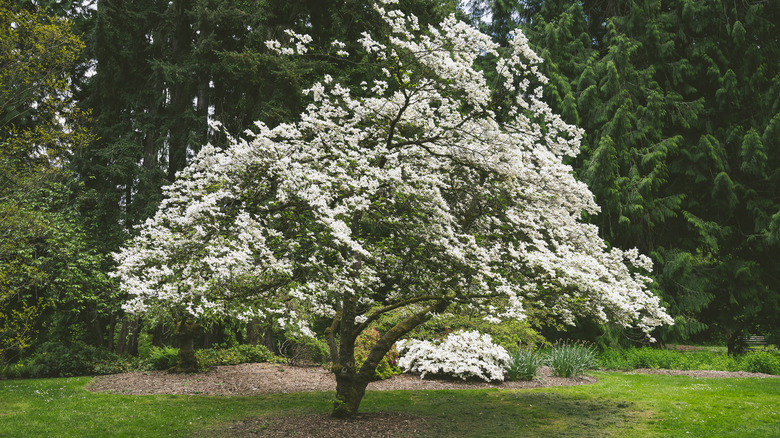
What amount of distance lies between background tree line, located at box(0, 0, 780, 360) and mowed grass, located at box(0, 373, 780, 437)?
5759mm

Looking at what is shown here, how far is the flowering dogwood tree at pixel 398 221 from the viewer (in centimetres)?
548

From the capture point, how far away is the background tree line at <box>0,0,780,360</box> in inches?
577

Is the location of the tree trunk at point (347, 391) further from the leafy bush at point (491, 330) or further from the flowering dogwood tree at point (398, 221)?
the leafy bush at point (491, 330)

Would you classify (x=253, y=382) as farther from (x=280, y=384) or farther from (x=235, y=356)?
(x=235, y=356)

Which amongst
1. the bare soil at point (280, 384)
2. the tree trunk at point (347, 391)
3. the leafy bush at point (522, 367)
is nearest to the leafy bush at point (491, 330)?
the leafy bush at point (522, 367)

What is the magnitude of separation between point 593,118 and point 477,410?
42.1 ft

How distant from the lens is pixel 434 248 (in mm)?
5895

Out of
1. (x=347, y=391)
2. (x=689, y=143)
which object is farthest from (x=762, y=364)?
(x=347, y=391)

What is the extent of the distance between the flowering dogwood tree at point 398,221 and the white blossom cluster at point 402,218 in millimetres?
25

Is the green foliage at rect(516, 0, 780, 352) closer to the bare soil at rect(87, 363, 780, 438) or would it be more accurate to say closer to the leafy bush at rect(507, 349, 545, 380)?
the bare soil at rect(87, 363, 780, 438)

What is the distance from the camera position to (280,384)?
10.5 metres

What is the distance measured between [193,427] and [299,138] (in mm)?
4295

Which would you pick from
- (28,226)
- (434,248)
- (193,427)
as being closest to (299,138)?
(434,248)

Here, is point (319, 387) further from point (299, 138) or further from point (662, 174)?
point (662, 174)
